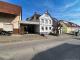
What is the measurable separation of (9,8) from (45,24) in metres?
16.5

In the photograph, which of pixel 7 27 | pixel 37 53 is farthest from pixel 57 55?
pixel 7 27

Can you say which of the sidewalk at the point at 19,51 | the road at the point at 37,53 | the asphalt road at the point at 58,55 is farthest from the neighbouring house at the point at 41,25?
the asphalt road at the point at 58,55

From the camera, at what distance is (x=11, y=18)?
38125 mm

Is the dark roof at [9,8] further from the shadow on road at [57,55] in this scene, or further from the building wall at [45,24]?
the shadow on road at [57,55]

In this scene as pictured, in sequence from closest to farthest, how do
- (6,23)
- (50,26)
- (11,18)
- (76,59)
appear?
(76,59) < (6,23) < (11,18) < (50,26)

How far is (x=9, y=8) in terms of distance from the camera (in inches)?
1438

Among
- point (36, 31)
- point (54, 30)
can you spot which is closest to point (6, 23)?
point (36, 31)

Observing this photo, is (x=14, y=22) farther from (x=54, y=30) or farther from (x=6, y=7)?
(x=54, y=30)

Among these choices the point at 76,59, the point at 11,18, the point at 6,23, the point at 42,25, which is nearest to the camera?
the point at 76,59

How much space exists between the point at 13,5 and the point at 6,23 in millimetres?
5254

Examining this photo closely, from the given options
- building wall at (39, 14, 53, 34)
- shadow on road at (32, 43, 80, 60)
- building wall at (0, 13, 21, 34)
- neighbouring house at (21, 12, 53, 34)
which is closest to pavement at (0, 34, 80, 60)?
shadow on road at (32, 43, 80, 60)

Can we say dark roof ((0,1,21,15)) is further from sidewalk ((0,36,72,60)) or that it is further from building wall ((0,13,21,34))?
sidewalk ((0,36,72,60))

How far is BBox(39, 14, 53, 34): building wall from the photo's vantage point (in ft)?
159

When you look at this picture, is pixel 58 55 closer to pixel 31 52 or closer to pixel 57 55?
pixel 57 55
